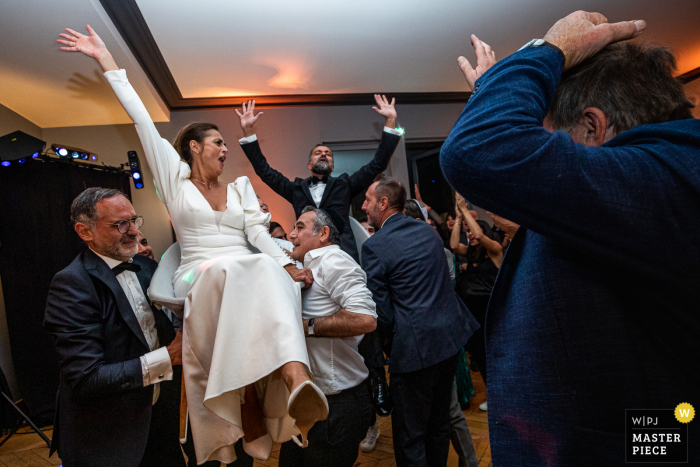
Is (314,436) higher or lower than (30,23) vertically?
lower

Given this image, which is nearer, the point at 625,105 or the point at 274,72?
the point at 625,105

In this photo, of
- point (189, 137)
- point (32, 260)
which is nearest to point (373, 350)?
point (189, 137)

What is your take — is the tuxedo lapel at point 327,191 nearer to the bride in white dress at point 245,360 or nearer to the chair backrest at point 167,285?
the chair backrest at point 167,285

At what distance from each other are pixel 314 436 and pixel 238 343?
745mm

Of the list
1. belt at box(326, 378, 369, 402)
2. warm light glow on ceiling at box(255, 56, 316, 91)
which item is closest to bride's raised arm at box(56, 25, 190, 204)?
belt at box(326, 378, 369, 402)

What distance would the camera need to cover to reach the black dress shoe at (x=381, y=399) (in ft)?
6.80

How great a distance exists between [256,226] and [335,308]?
53 cm

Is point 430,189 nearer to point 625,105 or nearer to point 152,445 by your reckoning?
point 152,445

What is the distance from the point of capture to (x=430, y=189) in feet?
22.9

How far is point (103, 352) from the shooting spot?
1.47m

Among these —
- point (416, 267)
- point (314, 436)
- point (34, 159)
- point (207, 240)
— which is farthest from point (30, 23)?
point (314, 436)

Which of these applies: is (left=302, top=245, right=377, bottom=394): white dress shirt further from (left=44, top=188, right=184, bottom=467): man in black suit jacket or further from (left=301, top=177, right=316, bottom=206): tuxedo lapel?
(left=301, top=177, right=316, bottom=206): tuxedo lapel

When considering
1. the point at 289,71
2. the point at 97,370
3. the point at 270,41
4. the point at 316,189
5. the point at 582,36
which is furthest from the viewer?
the point at 289,71

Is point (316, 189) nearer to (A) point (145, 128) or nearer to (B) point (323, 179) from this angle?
(B) point (323, 179)
